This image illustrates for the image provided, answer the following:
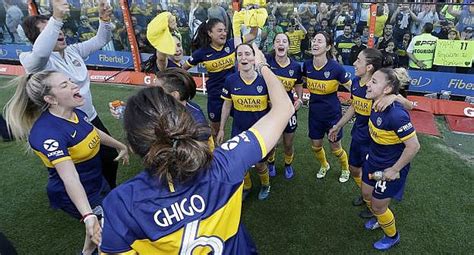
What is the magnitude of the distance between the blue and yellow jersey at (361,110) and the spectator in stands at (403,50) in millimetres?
4304

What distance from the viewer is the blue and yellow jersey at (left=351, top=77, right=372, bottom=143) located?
152 inches

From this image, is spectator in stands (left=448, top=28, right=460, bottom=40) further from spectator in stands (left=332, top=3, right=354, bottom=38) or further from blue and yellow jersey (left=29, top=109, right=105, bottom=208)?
blue and yellow jersey (left=29, top=109, right=105, bottom=208)

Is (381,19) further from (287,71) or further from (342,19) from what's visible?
(287,71)

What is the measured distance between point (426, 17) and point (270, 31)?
10.8 feet

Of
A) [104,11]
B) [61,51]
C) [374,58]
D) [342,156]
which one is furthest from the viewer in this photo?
[342,156]

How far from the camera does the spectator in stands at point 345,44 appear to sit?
790 cm

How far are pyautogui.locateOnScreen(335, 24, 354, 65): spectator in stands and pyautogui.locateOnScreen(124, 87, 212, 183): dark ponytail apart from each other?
7.20 meters

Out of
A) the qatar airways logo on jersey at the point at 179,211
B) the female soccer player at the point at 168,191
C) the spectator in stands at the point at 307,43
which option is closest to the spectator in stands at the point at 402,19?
the spectator in stands at the point at 307,43

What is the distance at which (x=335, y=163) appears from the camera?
539 cm

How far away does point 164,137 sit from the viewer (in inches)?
56.6

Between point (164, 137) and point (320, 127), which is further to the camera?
point (320, 127)

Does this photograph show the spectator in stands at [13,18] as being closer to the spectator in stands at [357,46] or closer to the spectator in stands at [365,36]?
the spectator in stands at [357,46]

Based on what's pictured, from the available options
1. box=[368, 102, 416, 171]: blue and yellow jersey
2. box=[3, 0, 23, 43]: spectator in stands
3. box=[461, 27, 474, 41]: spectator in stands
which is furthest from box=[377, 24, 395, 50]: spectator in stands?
box=[3, 0, 23, 43]: spectator in stands

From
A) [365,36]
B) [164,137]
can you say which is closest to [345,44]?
[365,36]
